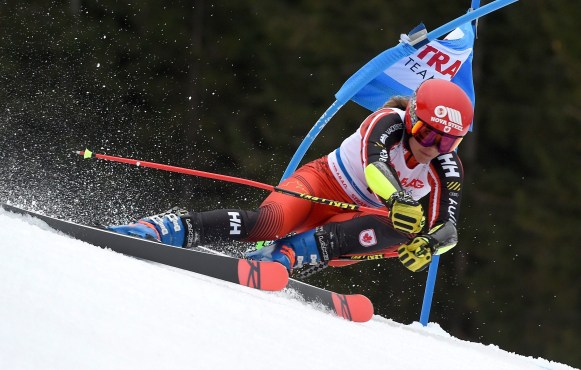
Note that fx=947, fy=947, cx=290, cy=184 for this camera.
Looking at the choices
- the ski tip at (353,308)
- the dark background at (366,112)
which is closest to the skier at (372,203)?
the ski tip at (353,308)

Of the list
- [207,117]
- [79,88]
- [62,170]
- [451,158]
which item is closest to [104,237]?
[451,158]

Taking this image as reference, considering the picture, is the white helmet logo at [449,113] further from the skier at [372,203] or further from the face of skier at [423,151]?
the face of skier at [423,151]

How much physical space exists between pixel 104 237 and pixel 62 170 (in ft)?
20.2

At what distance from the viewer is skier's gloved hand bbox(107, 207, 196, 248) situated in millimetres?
4039

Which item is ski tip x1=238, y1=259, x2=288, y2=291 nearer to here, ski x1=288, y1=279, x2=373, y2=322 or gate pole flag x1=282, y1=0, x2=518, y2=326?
ski x1=288, y1=279, x2=373, y2=322

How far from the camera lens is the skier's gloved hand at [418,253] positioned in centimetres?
415

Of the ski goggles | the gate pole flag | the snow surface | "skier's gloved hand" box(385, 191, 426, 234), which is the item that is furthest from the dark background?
the snow surface

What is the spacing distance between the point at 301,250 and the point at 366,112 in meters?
7.15

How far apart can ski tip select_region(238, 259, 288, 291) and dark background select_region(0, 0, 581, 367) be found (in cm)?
739

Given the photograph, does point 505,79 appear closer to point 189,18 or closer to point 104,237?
point 189,18

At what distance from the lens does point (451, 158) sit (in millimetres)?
4594

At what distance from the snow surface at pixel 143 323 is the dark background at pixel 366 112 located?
26.2ft

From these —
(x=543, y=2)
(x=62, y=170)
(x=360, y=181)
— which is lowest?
(x=62, y=170)

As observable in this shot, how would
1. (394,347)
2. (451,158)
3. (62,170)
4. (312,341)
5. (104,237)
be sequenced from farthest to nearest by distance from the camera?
(62,170) < (451,158) < (104,237) < (394,347) < (312,341)
